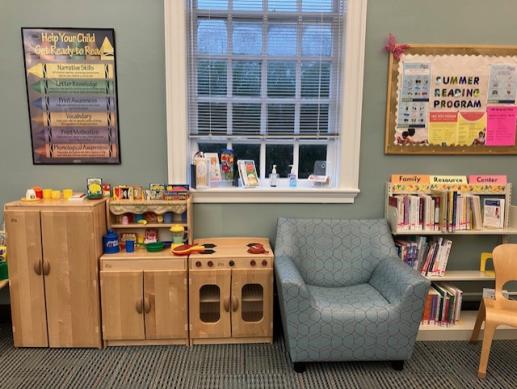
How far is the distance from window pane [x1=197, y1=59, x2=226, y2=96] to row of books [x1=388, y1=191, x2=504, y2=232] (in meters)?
1.56

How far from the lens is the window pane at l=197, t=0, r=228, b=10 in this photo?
8.73 feet

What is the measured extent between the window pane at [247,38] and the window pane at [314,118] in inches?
22.2

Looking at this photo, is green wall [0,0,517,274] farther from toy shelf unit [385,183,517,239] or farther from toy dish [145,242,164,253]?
toy dish [145,242,164,253]

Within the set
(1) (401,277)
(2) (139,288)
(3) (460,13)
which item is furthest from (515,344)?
(2) (139,288)

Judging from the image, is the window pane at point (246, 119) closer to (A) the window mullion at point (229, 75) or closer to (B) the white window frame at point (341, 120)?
(A) the window mullion at point (229, 75)

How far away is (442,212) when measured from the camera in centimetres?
261

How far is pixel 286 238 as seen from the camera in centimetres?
257

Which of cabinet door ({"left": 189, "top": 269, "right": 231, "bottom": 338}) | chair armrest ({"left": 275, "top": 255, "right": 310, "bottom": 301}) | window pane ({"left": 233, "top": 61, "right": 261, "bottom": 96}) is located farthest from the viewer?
window pane ({"left": 233, "top": 61, "right": 261, "bottom": 96})

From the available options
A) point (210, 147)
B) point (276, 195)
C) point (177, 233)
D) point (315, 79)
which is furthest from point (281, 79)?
point (177, 233)

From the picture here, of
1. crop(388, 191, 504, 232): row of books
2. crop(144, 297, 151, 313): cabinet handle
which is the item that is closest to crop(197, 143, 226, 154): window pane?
crop(144, 297, 151, 313): cabinet handle

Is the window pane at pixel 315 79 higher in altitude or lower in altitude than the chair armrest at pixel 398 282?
higher

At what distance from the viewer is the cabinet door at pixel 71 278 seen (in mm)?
2307

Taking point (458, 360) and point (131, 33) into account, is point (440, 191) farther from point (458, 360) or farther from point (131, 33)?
point (131, 33)

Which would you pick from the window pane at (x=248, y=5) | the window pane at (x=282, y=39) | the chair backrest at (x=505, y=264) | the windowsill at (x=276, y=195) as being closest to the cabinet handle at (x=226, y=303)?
the windowsill at (x=276, y=195)
